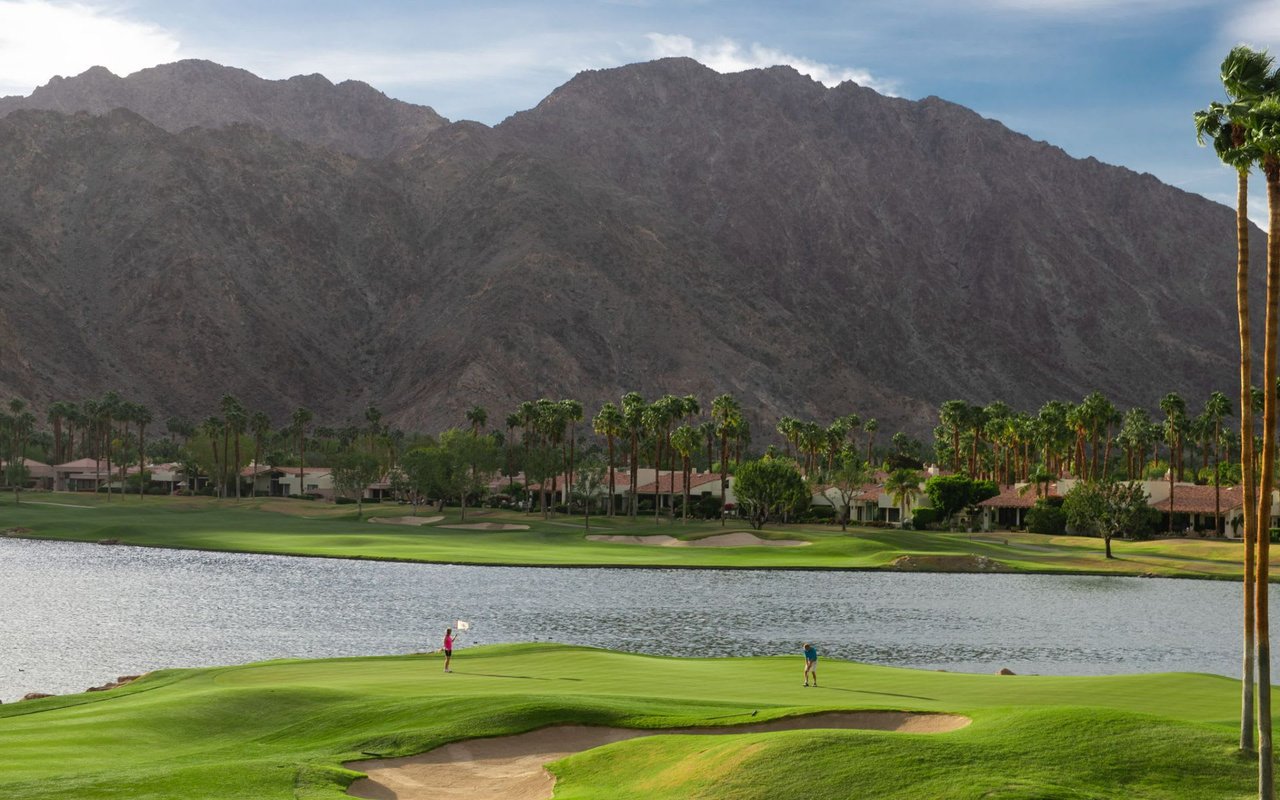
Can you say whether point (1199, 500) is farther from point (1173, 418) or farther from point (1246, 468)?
point (1246, 468)

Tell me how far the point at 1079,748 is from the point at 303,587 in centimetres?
5988

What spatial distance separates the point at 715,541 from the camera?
11325 centimetres

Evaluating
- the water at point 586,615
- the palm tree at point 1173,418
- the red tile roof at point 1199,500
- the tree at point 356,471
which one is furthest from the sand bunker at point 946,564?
the tree at point 356,471

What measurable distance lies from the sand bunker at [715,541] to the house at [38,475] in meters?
102

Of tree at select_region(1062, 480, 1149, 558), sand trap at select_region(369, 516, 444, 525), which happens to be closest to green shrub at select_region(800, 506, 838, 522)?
tree at select_region(1062, 480, 1149, 558)

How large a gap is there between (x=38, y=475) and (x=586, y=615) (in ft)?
472

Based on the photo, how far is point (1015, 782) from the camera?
20.9 metres

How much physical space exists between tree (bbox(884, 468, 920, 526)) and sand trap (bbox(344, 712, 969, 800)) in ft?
354

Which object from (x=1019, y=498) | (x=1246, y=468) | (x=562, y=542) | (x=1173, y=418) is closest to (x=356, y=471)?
(x=562, y=542)

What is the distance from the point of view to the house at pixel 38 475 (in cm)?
18249

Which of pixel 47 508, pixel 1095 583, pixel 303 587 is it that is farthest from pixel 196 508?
pixel 1095 583

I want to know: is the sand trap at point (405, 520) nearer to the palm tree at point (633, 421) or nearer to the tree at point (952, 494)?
the palm tree at point (633, 421)

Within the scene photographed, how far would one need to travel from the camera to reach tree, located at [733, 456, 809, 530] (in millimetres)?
124938

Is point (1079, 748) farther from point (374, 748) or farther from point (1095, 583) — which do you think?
point (1095, 583)
